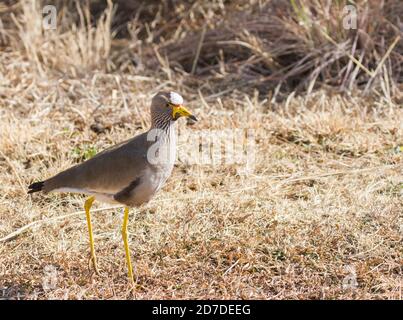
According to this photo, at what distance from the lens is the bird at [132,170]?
4.19 meters

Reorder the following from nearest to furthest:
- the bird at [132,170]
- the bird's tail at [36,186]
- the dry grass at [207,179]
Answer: the bird at [132,170] < the dry grass at [207,179] < the bird's tail at [36,186]

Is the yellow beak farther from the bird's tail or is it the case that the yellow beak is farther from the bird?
the bird's tail

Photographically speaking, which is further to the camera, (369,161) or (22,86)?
(22,86)

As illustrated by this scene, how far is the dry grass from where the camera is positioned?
4336mm

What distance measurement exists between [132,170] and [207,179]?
4.37ft

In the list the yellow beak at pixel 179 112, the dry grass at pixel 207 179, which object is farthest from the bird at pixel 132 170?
the dry grass at pixel 207 179

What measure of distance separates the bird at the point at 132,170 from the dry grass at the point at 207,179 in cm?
39

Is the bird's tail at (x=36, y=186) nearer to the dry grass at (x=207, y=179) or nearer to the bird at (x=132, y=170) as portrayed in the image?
the bird at (x=132, y=170)

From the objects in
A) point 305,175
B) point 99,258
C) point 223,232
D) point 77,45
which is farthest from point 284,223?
point 77,45

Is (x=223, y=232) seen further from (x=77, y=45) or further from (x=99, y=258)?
(x=77, y=45)

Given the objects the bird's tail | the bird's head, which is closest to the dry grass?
the bird's tail

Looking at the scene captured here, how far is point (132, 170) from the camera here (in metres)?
4.20

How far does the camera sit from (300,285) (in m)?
4.25

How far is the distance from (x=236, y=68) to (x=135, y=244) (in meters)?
2.99
